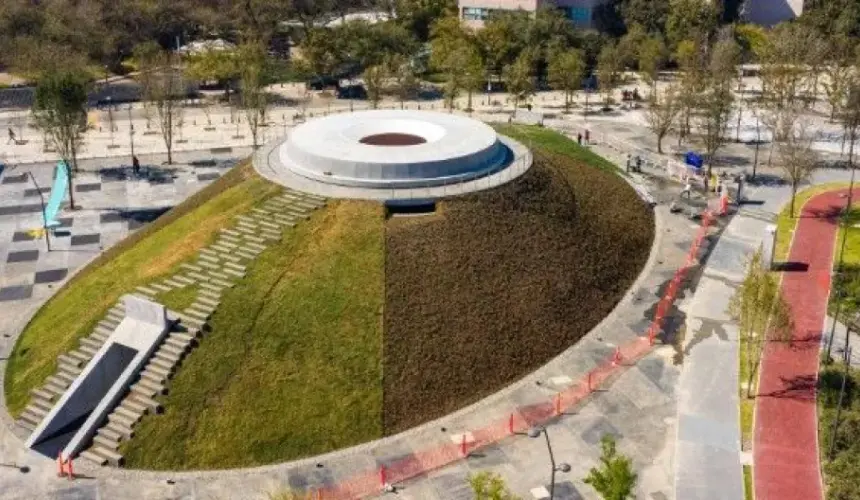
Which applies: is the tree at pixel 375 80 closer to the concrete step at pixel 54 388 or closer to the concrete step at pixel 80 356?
the concrete step at pixel 80 356

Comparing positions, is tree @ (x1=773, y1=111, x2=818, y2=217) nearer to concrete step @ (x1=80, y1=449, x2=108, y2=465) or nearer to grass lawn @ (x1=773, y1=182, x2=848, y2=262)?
grass lawn @ (x1=773, y1=182, x2=848, y2=262)

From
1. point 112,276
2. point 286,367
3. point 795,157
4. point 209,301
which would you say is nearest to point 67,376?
point 209,301

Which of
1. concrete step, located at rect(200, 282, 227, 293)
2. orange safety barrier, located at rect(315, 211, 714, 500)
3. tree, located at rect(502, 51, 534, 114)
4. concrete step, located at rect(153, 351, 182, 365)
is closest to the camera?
orange safety barrier, located at rect(315, 211, 714, 500)

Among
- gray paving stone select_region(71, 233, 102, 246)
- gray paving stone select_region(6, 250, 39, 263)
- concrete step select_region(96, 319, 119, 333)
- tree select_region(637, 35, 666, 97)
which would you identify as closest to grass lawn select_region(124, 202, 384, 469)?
concrete step select_region(96, 319, 119, 333)

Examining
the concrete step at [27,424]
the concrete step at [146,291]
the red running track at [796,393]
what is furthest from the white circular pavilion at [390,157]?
the concrete step at [27,424]

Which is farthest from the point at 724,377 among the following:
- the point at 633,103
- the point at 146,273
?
the point at 633,103

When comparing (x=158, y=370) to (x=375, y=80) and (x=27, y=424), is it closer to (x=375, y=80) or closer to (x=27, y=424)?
(x=27, y=424)
